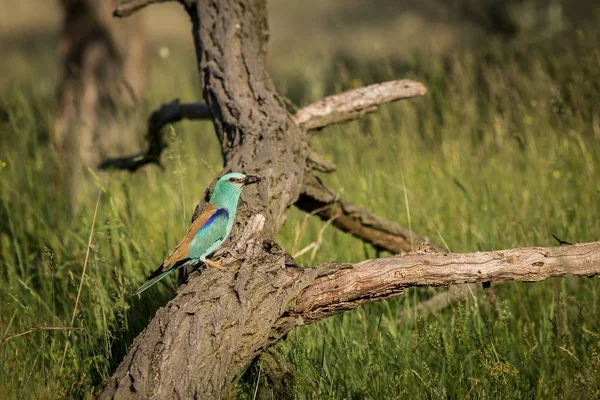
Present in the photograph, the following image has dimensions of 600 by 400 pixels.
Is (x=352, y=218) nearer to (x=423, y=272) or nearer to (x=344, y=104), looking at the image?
(x=344, y=104)

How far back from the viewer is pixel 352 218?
415cm

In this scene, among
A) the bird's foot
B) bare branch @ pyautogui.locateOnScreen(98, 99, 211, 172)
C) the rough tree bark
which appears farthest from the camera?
bare branch @ pyautogui.locateOnScreen(98, 99, 211, 172)

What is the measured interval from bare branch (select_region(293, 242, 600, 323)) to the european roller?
16.2 inches

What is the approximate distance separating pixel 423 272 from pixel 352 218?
59.2 inches

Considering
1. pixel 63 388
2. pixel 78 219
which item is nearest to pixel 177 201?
pixel 78 219

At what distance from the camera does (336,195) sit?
4.00 metres

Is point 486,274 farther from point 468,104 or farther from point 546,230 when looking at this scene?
point 468,104

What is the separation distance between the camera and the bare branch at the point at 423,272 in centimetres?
265

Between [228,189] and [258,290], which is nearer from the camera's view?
[258,290]

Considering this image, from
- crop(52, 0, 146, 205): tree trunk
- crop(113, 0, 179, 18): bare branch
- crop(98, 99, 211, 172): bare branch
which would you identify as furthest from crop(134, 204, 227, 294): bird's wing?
crop(52, 0, 146, 205): tree trunk

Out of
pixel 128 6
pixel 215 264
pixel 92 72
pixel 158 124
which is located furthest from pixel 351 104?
pixel 92 72

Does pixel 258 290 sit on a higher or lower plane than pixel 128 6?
lower

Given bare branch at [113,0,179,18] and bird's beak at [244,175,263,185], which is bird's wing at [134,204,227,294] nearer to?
bird's beak at [244,175,263,185]

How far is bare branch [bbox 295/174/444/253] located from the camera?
3986mm
